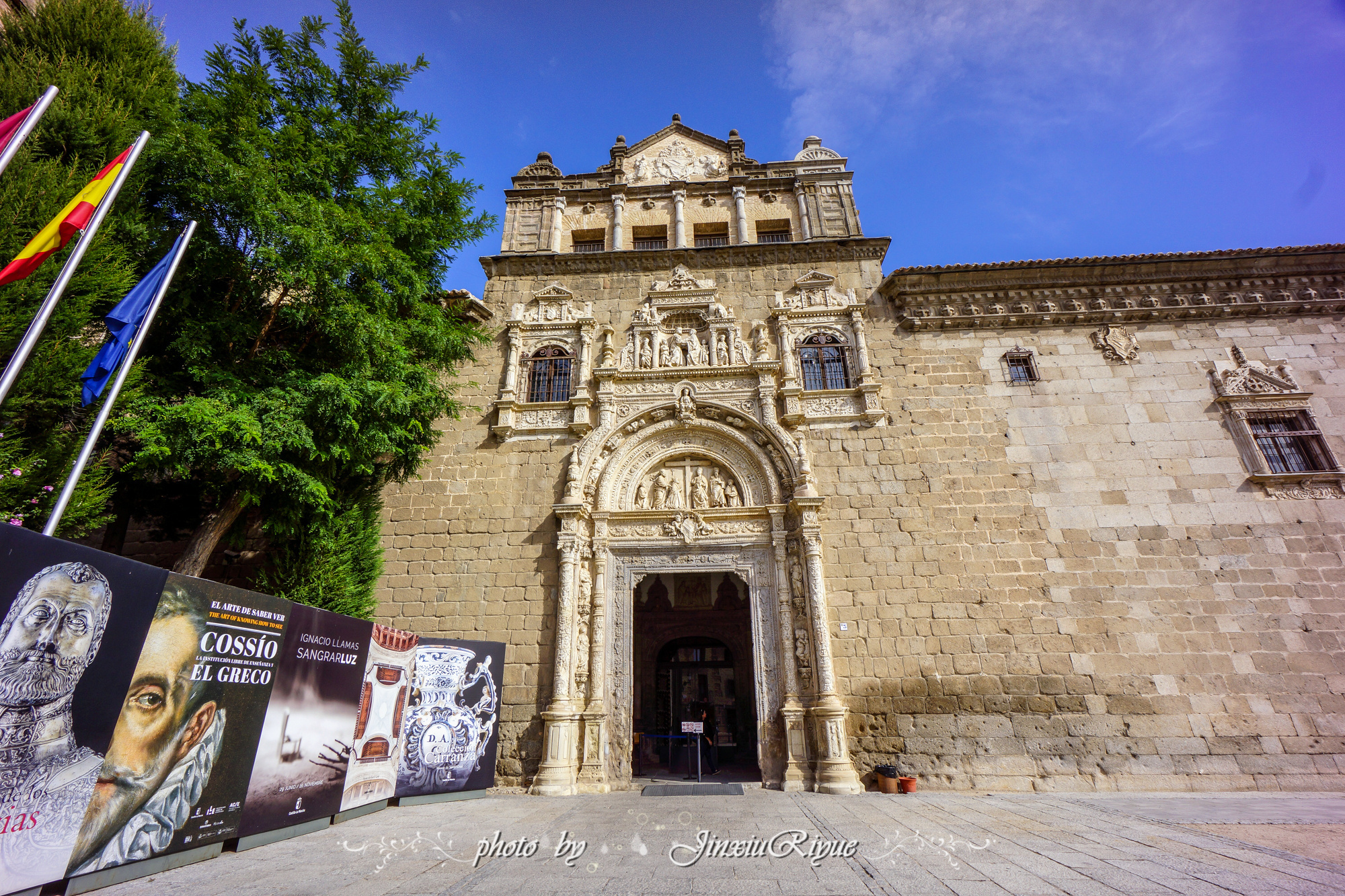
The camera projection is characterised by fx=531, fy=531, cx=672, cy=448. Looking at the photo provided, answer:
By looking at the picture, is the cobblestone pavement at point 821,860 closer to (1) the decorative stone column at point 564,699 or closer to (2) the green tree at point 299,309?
(1) the decorative stone column at point 564,699

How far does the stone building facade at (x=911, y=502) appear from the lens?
9008mm

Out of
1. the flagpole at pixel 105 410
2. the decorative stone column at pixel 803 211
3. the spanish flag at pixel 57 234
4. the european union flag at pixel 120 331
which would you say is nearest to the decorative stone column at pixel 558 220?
the decorative stone column at pixel 803 211

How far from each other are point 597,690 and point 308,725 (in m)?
4.61

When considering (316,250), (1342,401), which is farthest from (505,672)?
(1342,401)

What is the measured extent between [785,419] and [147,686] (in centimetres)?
989

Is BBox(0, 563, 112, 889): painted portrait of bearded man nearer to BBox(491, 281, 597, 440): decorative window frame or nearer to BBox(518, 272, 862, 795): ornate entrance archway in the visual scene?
BBox(518, 272, 862, 795): ornate entrance archway

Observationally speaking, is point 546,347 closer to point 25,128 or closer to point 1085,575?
point 25,128

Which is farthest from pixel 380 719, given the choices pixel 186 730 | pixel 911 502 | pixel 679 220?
pixel 679 220

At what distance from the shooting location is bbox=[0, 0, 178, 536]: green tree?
623 centimetres

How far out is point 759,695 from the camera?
376 inches

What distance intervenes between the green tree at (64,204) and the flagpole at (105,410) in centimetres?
84

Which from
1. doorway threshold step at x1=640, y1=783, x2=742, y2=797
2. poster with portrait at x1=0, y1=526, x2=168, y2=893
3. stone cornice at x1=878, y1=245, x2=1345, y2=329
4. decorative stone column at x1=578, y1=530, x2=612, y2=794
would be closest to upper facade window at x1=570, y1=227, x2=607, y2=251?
stone cornice at x1=878, y1=245, x2=1345, y2=329

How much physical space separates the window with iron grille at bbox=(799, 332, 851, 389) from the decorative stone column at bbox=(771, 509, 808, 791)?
10.6 ft

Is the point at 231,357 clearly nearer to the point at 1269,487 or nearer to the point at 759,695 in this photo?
the point at 759,695
